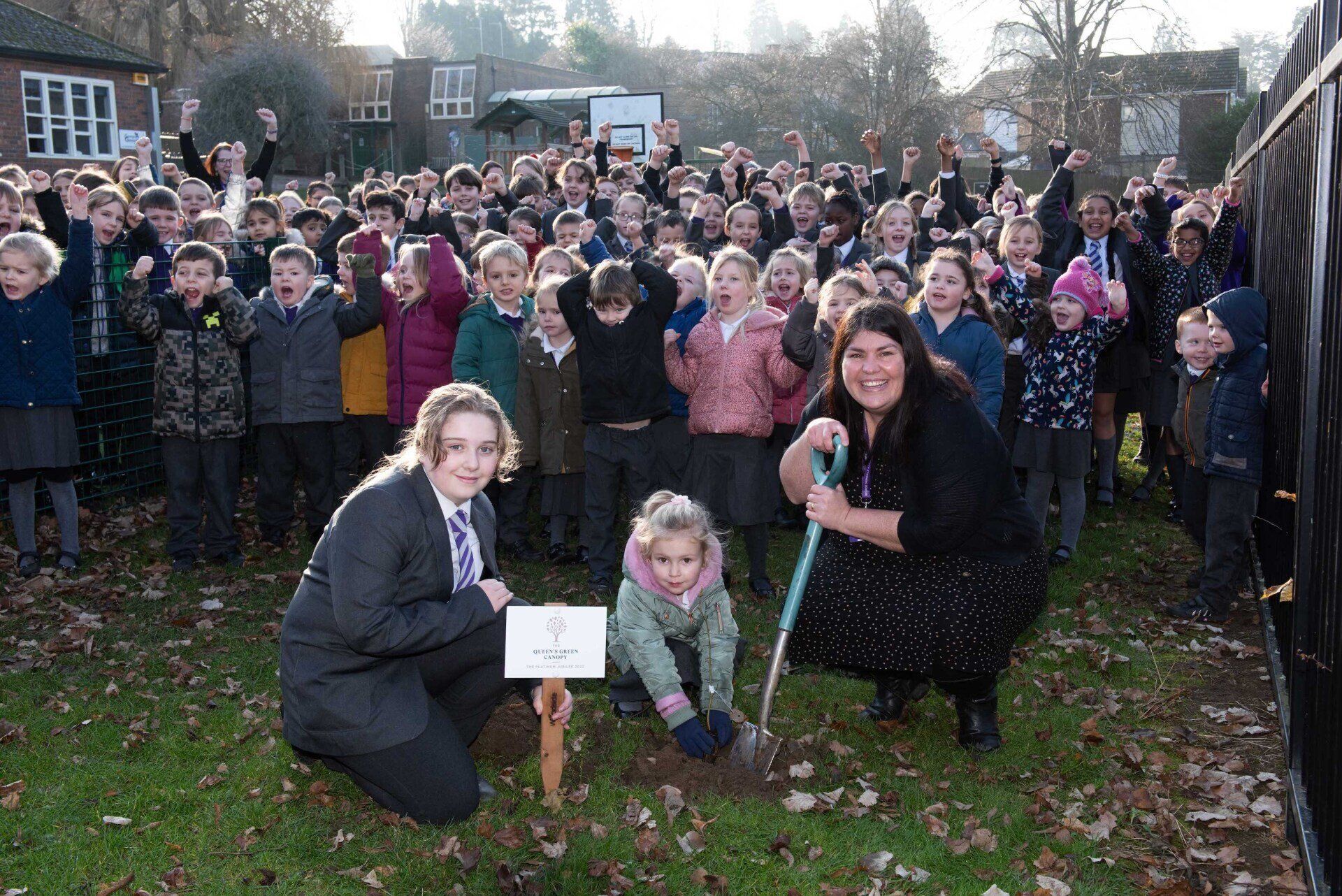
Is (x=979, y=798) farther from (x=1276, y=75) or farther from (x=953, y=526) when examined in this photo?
(x=1276, y=75)

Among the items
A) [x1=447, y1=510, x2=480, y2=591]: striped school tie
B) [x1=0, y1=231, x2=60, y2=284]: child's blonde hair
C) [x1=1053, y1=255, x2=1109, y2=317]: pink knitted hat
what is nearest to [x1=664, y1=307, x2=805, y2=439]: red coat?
[x1=1053, y1=255, x2=1109, y2=317]: pink knitted hat

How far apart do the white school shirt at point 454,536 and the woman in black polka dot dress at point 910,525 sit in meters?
1.34

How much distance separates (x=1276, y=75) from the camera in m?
7.79

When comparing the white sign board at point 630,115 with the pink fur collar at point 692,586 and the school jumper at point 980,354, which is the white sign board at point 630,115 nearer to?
the school jumper at point 980,354

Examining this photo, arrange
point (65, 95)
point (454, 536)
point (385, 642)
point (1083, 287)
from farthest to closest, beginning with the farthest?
point (65, 95) → point (1083, 287) → point (454, 536) → point (385, 642)

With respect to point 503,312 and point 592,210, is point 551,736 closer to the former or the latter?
point 503,312

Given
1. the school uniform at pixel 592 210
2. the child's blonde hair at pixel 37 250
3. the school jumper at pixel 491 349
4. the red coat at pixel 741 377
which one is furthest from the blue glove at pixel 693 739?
the school uniform at pixel 592 210

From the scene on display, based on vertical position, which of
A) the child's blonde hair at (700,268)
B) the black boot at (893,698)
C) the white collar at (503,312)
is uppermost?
the child's blonde hair at (700,268)

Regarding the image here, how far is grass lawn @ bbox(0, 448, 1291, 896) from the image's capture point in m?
3.94

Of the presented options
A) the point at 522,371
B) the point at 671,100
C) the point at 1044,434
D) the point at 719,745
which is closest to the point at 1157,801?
the point at 719,745

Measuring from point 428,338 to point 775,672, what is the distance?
13.1 ft

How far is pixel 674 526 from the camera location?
4809mm

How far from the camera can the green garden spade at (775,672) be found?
4590 mm

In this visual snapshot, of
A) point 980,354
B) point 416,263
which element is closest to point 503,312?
point 416,263
